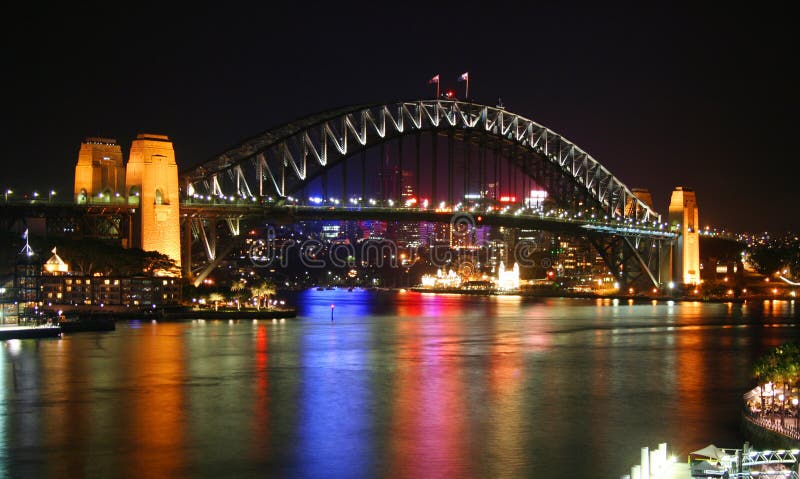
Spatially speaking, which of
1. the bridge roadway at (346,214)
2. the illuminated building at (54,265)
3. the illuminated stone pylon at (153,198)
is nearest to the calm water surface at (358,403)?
the illuminated building at (54,265)

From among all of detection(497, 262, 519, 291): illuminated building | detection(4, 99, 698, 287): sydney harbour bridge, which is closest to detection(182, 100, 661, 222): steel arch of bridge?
detection(4, 99, 698, 287): sydney harbour bridge

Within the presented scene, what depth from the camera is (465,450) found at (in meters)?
17.0

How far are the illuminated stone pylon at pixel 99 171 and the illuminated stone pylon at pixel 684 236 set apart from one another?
47.2 metres

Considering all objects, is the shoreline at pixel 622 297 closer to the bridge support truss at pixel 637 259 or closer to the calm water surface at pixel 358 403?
the bridge support truss at pixel 637 259

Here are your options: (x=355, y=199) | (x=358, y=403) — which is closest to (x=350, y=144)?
(x=355, y=199)

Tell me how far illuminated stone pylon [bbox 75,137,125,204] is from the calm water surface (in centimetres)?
1244

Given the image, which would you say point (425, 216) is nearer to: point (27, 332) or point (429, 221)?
point (429, 221)

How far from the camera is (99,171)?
4972 cm

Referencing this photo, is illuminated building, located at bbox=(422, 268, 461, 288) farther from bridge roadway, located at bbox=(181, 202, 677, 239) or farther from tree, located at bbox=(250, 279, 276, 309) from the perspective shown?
tree, located at bbox=(250, 279, 276, 309)

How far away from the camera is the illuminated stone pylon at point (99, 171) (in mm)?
49250

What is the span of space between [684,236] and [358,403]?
206 feet

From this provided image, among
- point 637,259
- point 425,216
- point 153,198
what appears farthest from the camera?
point 637,259

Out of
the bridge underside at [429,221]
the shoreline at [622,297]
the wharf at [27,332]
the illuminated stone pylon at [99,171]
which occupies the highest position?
the illuminated stone pylon at [99,171]

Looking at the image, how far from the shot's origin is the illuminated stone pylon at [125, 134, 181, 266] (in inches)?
1855
